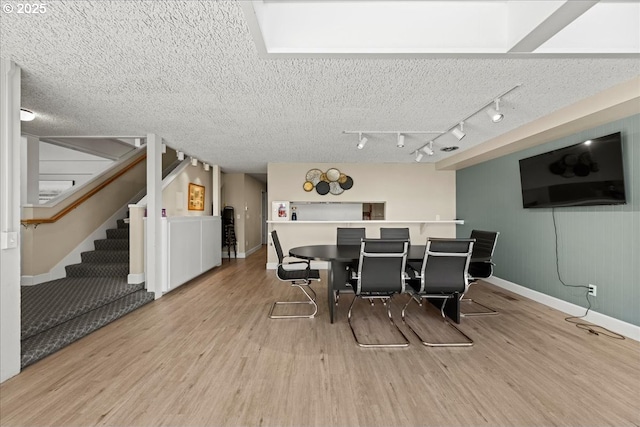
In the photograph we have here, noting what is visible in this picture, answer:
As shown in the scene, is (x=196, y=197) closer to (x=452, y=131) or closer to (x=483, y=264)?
(x=452, y=131)

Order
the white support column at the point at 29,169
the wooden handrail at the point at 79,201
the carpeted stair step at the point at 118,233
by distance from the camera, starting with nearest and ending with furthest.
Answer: the wooden handrail at the point at 79,201 < the white support column at the point at 29,169 < the carpeted stair step at the point at 118,233

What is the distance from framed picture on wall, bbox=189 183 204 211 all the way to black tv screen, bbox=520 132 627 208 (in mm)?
6179

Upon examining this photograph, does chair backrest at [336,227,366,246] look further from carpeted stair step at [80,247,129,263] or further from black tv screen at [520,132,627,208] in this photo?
carpeted stair step at [80,247,129,263]

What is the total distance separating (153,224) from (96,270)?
1.44m

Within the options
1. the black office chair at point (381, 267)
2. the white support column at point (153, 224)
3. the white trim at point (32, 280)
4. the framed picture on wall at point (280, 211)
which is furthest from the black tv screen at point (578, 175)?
the white trim at point (32, 280)

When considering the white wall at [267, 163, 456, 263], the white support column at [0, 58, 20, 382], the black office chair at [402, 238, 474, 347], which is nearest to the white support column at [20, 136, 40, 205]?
the white support column at [0, 58, 20, 382]

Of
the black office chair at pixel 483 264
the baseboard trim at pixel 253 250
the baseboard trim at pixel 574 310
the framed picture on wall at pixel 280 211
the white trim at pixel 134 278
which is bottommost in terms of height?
the baseboard trim at pixel 574 310

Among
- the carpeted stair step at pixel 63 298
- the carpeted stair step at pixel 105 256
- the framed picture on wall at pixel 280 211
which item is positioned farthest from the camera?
the framed picture on wall at pixel 280 211

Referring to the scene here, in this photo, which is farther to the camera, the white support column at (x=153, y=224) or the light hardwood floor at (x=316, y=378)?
Result: the white support column at (x=153, y=224)

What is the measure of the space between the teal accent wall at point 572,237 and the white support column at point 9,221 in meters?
5.78

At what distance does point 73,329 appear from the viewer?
→ 2.99m

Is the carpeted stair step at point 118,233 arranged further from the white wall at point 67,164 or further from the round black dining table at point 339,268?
the round black dining table at point 339,268

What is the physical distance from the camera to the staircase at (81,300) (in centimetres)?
278

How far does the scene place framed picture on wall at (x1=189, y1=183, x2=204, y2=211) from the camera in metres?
6.32
